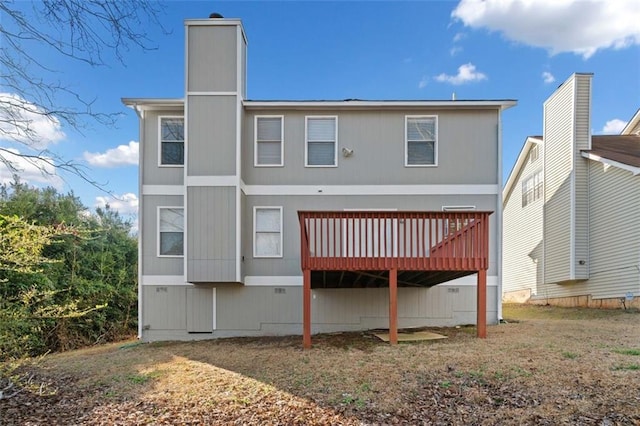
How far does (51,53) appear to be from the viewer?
3633mm

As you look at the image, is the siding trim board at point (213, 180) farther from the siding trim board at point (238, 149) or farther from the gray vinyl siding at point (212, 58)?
the gray vinyl siding at point (212, 58)

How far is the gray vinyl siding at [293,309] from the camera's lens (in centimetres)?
951

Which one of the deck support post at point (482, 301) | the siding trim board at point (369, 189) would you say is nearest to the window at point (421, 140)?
the siding trim board at point (369, 189)

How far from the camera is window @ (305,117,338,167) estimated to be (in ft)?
32.5

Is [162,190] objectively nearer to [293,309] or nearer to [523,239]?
[293,309]

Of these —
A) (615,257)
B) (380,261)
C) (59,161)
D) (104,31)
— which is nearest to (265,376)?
(380,261)

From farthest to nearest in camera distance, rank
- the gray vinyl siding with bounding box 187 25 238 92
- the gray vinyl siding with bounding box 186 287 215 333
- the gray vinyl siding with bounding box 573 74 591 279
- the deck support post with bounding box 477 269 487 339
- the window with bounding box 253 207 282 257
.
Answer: the gray vinyl siding with bounding box 573 74 591 279 → the window with bounding box 253 207 282 257 → the gray vinyl siding with bounding box 186 287 215 333 → the gray vinyl siding with bounding box 187 25 238 92 → the deck support post with bounding box 477 269 487 339

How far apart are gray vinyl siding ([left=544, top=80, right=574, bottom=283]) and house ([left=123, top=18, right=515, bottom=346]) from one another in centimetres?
467

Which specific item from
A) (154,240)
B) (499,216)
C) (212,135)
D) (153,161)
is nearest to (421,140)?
(499,216)

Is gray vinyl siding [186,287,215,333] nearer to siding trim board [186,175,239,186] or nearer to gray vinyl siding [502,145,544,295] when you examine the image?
siding trim board [186,175,239,186]

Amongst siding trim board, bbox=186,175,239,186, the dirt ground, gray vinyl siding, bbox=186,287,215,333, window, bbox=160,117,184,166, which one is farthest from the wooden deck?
window, bbox=160,117,184,166

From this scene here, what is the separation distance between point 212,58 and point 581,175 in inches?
434

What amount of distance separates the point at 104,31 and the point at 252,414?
4049 mm

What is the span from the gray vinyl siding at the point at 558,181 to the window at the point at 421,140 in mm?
5662
